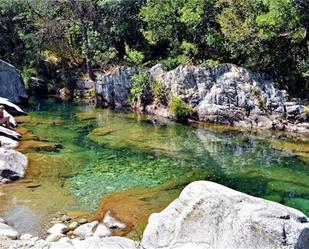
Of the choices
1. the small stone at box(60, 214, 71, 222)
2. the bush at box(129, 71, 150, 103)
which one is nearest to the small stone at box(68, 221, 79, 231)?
the small stone at box(60, 214, 71, 222)

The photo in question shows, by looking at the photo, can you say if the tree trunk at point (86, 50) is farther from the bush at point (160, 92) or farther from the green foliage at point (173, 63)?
the bush at point (160, 92)

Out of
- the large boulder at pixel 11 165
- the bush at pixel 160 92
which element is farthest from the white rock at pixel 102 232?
the bush at pixel 160 92

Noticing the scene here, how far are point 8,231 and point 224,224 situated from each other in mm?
5962

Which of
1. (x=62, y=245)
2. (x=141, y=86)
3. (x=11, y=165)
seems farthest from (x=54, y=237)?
(x=141, y=86)

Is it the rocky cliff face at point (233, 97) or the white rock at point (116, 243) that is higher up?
the rocky cliff face at point (233, 97)

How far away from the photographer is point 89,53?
135 ft

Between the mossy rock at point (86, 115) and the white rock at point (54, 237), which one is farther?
the mossy rock at point (86, 115)

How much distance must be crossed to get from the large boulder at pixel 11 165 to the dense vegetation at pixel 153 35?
16531mm

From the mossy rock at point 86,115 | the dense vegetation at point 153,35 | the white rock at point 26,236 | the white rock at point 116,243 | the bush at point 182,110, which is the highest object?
the dense vegetation at point 153,35

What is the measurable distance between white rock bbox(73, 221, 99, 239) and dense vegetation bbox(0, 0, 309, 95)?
19.8 metres

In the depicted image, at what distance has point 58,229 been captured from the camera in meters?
12.8

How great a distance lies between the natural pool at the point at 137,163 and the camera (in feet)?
51.5

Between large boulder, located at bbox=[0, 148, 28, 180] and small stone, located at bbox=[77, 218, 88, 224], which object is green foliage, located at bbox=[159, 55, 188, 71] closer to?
large boulder, located at bbox=[0, 148, 28, 180]

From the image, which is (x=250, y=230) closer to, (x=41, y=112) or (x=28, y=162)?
(x=28, y=162)
